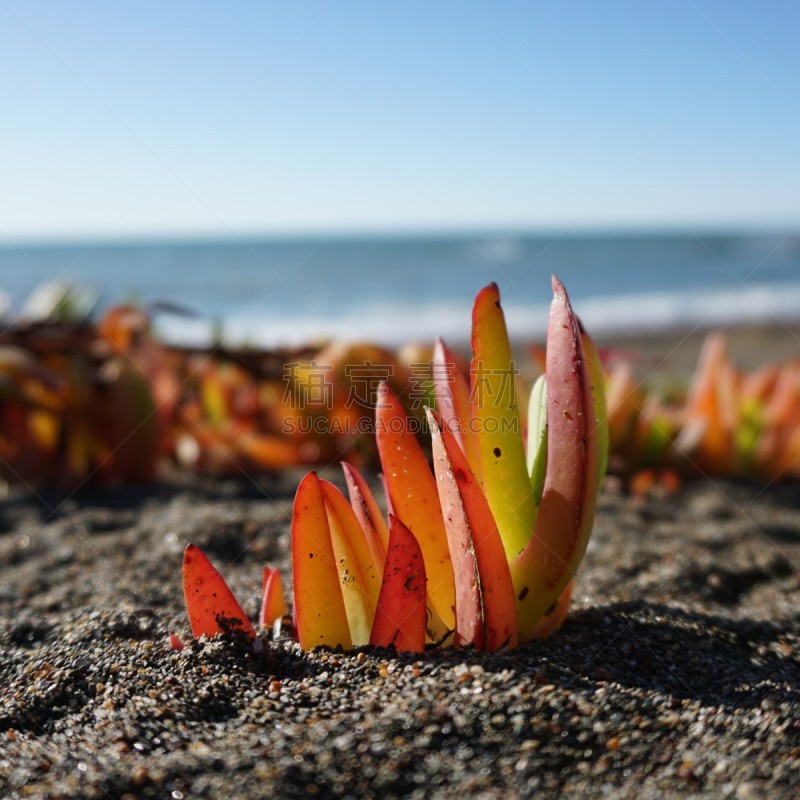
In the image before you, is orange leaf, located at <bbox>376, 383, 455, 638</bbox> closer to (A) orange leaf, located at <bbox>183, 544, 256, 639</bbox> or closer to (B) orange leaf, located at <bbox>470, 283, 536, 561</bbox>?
(B) orange leaf, located at <bbox>470, 283, 536, 561</bbox>

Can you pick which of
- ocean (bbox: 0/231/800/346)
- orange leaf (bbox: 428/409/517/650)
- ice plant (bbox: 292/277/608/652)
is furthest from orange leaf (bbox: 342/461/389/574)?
ocean (bbox: 0/231/800/346)

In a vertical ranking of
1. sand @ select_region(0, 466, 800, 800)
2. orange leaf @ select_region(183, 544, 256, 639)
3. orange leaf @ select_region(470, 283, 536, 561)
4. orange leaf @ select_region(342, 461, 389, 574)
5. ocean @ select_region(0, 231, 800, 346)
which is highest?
ocean @ select_region(0, 231, 800, 346)

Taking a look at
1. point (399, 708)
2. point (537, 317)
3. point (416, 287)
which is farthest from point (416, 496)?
point (416, 287)

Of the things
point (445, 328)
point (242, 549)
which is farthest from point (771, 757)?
point (445, 328)

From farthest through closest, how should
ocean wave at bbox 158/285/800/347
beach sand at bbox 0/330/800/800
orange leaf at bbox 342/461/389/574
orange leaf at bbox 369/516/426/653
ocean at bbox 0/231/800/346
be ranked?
ocean at bbox 0/231/800/346 < ocean wave at bbox 158/285/800/347 < orange leaf at bbox 342/461/389/574 < orange leaf at bbox 369/516/426/653 < beach sand at bbox 0/330/800/800

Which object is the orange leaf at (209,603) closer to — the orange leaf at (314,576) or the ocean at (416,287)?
the orange leaf at (314,576)

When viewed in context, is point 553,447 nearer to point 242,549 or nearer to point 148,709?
point 148,709

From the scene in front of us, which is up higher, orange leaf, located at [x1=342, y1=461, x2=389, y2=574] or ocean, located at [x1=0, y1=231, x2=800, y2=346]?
ocean, located at [x1=0, y1=231, x2=800, y2=346]

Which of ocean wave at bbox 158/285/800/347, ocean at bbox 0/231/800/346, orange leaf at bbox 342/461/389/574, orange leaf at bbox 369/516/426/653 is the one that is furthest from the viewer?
ocean at bbox 0/231/800/346
